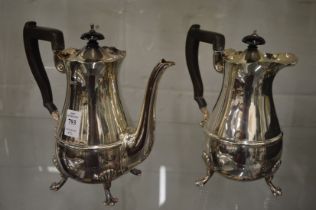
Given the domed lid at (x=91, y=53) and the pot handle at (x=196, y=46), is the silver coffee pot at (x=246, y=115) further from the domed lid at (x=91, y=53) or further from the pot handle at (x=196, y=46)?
the domed lid at (x=91, y=53)

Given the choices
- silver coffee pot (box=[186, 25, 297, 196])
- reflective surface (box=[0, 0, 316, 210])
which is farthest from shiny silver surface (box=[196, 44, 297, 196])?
reflective surface (box=[0, 0, 316, 210])

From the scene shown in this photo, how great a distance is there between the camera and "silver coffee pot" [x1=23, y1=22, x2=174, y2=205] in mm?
605

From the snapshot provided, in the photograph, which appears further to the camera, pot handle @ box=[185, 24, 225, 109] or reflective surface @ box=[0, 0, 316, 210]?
reflective surface @ box=[0, 0, 316, 210]

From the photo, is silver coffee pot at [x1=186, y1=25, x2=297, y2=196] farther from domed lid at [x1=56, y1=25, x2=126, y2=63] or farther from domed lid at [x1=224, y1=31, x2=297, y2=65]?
domed lid at [x1=56, y1=25, x2=126, y2=63]

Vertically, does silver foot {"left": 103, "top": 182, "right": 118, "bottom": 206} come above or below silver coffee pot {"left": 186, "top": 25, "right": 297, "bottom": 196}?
below

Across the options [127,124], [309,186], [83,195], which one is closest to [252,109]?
[127,124]

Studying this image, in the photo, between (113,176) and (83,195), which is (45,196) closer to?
(83,195)

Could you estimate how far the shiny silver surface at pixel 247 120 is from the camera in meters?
0.60

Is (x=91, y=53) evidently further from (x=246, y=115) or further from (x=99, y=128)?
(x=246, y=115)

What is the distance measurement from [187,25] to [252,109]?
0.31 metres

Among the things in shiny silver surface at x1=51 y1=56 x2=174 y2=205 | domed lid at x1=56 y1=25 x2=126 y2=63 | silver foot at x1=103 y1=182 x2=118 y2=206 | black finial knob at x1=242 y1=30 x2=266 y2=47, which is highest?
black finial knob at x1=242 y1=30 x2=266 y2=47

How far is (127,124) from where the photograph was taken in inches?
25.5

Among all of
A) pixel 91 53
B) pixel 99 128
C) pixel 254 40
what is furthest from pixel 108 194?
pixel 254 40

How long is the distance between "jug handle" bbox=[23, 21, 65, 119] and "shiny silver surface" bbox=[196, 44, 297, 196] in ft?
0.90
